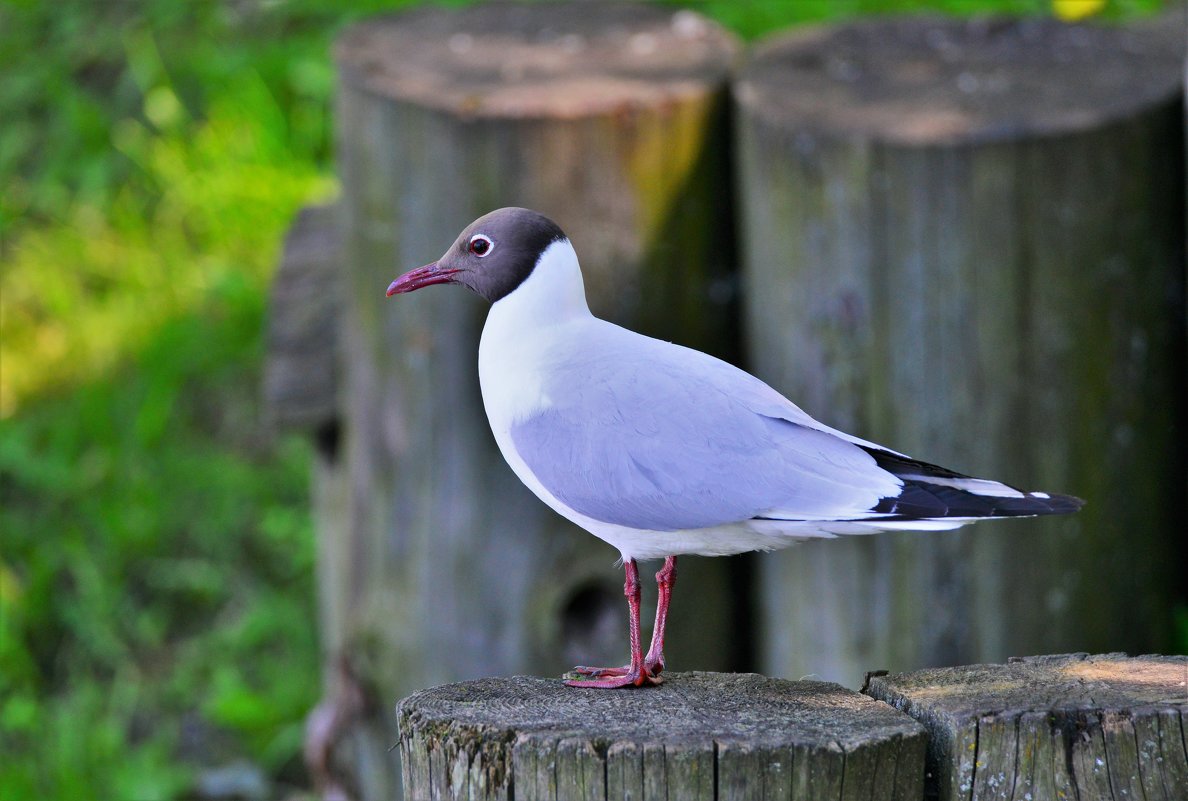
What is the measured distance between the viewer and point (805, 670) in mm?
3627

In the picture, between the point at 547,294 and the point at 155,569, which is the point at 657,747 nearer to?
the point at 547,294

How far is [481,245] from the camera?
2041 millimetres

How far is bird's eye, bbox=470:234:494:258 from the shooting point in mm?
2033

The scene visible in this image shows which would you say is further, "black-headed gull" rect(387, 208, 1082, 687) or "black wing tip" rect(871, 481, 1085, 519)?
"black-headed gull" rect(387, 208, 1082, 687)

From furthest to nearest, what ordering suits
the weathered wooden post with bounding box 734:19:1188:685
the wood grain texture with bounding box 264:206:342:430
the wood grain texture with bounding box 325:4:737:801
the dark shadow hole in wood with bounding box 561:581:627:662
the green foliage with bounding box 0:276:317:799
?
1. the green foliage with bounding box 0:276:317:799
2. the wood grain texture with bounding box 264:206:342:430
3. the dark shadow hole in wood with bounding box 561:581:627:662
4. the wood grain texture with bounding box 325:4:737:801
5. the weathered wooden post with bounding box 734:19:1188:685

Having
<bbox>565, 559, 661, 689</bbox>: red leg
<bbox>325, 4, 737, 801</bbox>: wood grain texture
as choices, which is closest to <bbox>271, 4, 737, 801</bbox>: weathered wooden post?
<bbox>325, 4, 737, 801</bbox>: wood grain texture

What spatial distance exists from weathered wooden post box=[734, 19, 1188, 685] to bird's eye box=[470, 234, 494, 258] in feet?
4.61

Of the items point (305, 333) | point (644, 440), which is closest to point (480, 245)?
point (644, 440)

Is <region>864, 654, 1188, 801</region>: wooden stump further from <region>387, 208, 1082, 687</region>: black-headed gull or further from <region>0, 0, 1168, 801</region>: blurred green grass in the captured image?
<region>0, 0, 1168, 801</region>: blurred green grass

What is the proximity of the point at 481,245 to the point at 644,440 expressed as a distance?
1.12ft

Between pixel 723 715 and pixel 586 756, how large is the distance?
8.0 inches

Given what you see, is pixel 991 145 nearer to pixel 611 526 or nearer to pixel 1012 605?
pixel 1012 605

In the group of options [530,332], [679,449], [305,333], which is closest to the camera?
[679,449]

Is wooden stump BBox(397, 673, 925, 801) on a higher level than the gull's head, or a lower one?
lower
